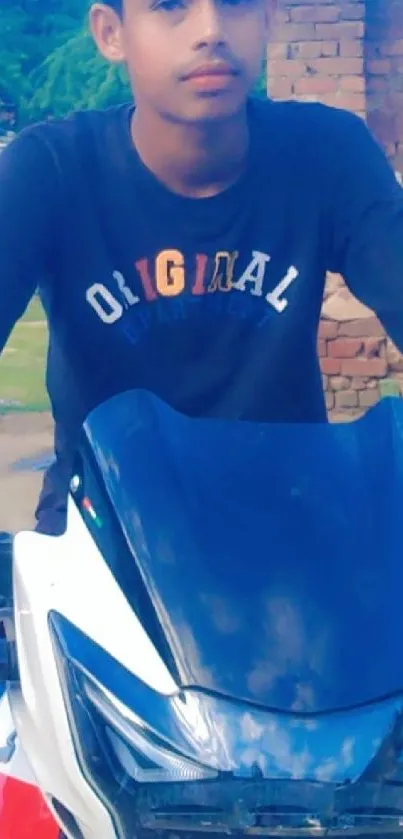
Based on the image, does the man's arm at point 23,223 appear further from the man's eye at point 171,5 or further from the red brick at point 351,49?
the red brick at point 351,49

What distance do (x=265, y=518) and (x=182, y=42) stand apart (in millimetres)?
581

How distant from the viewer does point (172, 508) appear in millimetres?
1021

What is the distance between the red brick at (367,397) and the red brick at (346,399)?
1 centimetres

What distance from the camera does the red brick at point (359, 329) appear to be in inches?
87.3

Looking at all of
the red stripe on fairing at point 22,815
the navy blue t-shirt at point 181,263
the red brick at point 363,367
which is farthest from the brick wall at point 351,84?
the red stripe on fairing at point 22,815

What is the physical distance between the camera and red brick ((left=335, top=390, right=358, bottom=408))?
2041 mm

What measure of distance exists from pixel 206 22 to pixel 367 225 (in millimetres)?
298

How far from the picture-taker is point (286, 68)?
201cm

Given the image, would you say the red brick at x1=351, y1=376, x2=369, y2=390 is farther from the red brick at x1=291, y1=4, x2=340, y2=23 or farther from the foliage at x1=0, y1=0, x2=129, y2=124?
the foliage at x1=0, y1=0, x2=129, y2=124

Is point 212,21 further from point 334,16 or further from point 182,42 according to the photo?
point 334,16

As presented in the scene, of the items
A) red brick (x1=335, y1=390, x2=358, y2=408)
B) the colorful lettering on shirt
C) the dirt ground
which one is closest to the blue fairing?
the colorful lettering on shirt

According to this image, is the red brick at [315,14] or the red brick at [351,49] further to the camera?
the red brick at [351,49]

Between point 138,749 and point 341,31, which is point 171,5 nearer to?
point 138,749

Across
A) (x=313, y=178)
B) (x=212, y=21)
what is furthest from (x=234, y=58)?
(x=313, y=178)
